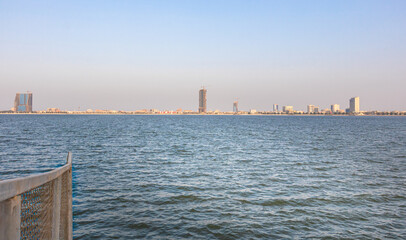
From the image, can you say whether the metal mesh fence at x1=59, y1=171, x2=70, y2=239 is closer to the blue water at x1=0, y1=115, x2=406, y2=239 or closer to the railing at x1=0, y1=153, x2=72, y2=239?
the railing at x1=0, y1=153, x2=72, y2=239

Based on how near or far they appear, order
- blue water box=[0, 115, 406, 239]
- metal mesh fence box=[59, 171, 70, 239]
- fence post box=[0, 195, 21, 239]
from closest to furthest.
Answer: fence post box=[0, 195, 21, 239] → metal mesh fence box=[59, 171, 70, 239] → blue water box=[0, 115, 406, 239]

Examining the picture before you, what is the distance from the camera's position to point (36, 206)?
5.60 meters

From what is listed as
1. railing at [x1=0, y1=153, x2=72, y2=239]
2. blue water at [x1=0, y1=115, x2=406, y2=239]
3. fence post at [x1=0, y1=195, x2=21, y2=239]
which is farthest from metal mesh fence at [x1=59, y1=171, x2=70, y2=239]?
blue water at [x1=0, y1=115, x2=406, y2=239]

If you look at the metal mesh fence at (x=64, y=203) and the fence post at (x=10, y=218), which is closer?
the fence post at (x=10, y=218)

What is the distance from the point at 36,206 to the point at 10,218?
9.85 ft

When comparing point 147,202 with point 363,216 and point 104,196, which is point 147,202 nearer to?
point 104,196

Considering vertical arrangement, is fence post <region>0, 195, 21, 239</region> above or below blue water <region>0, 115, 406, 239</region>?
above

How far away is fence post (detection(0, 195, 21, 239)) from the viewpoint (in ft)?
9.41

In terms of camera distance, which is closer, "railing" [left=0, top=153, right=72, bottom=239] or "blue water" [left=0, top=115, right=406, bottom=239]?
"railing" [left=0, top=153, right=72, bottom=239]

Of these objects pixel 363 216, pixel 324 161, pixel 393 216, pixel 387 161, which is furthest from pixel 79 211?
pixel 387 161

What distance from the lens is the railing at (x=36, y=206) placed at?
9.62 ft

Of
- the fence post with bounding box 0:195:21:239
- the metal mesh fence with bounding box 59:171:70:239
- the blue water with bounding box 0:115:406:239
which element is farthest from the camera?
the blue water with bounding box 0:115:406:239

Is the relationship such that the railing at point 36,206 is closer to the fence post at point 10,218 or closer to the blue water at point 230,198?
the fence post at point 10,218

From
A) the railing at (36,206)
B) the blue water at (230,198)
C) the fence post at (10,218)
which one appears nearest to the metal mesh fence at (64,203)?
the railing at (36,206)
